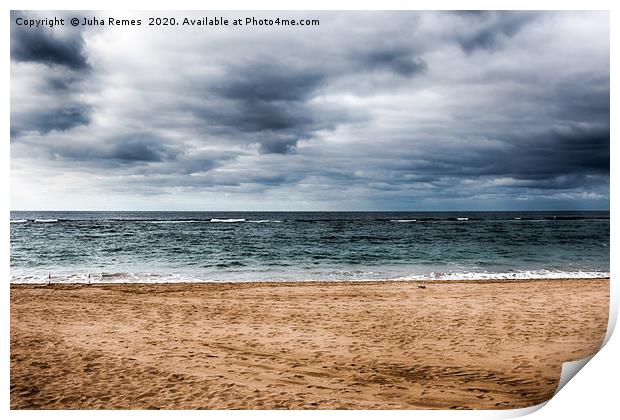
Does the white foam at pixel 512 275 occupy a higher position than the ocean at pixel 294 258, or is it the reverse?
the ocean at pixel 294 258

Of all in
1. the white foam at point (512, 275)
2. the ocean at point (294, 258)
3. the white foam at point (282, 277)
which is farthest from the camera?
the ocean at point (294, 258)

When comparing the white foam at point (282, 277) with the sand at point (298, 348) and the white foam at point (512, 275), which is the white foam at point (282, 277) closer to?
the white foam at point (512, 275)

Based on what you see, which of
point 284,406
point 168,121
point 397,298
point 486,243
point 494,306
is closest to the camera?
point 284,406

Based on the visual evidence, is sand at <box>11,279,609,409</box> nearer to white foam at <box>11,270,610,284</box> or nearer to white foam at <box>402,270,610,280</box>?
white foam at <box>11,270,610,284</box>

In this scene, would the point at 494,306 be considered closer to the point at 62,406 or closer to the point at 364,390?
the point at 364,390

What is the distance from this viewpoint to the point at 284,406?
176 inches

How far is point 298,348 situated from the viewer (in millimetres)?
6113

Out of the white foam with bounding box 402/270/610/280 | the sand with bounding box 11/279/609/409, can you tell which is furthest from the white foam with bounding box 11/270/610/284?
the sand with bounding box 11/279/609/409

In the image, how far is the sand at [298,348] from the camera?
4680 mm

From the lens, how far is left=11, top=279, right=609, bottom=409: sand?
4.68 metres

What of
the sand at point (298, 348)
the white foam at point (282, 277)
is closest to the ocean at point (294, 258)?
the white foam at point (282, 277)
